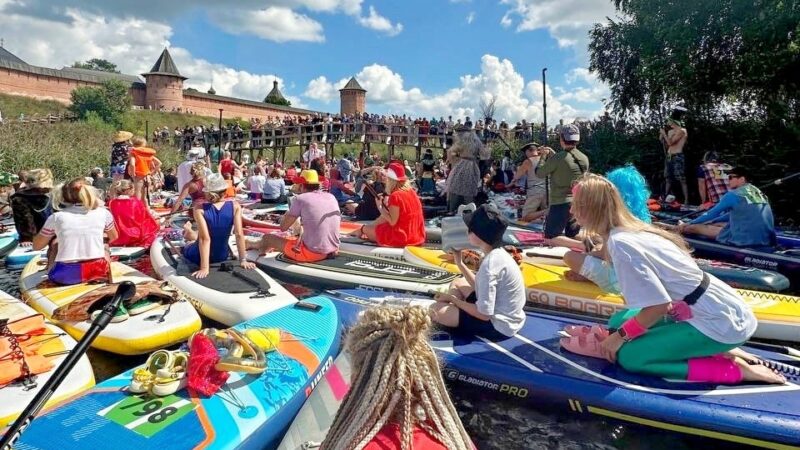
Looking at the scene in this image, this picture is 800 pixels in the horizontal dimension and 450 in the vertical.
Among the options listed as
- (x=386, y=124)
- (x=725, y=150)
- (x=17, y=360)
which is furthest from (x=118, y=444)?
(x=386, y=124)

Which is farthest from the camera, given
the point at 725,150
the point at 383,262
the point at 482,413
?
the point at 725,150

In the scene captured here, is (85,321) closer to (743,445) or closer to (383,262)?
(383,262)

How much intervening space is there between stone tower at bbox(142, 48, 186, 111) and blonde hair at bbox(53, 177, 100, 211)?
5943cm

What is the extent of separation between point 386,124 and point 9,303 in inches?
862

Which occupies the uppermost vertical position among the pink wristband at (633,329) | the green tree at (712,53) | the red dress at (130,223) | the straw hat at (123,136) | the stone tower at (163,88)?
the stone tower at (163,88)

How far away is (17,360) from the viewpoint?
366cm

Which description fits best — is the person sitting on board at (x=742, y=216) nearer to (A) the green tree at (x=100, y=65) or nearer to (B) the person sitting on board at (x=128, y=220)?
(B) the person sitting on board at (x=128, y=220)

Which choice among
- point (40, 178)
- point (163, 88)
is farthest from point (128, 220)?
A: point (163, 88)

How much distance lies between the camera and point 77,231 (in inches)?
214

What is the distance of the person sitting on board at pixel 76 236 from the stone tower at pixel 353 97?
65702 millimetres

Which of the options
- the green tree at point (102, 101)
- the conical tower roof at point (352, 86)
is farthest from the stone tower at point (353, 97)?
the green tree at point (102, 101)

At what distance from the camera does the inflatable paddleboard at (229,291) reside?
533 centimetres

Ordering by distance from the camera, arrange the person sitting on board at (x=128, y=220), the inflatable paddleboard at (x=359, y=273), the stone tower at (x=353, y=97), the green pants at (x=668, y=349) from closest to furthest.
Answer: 1. the green pants at (x=668, y=349)
2. the inflatable paddleboard at (x=359, y=273)
3. the person sitting on board at (x=128, y=220)
4. the stone tower at (x=353, y=97)

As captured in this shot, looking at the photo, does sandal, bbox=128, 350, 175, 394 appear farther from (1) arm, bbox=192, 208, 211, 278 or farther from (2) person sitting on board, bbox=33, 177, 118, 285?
(2) person sitting on board, bbox=33, 177, 118, 285
